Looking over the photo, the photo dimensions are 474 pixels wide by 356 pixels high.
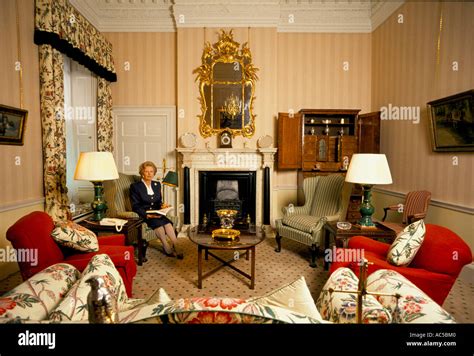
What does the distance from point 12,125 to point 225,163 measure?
3.07 meters

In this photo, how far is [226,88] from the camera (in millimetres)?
5082

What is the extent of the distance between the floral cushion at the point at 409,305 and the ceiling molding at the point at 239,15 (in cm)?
487

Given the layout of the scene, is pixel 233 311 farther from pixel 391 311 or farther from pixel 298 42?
pixel 298 42

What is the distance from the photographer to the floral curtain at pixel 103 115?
15.8ft

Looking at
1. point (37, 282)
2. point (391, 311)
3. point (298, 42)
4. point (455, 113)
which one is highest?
point (298, 42)

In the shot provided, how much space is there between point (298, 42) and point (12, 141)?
484cm

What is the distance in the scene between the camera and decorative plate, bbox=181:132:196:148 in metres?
4.93

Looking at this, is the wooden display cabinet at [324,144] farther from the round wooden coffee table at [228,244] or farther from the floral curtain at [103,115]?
the floral curtain at [103,115]

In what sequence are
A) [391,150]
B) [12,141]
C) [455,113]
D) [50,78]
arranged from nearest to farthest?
[12,141] < [455,113] < [50,78] < [391,150]

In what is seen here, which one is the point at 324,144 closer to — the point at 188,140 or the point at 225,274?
the point at 188,140

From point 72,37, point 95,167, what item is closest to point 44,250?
point 95,167

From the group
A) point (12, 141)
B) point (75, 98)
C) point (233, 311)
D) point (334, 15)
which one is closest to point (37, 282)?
point (233, 311)

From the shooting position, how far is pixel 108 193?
4.09 meters
